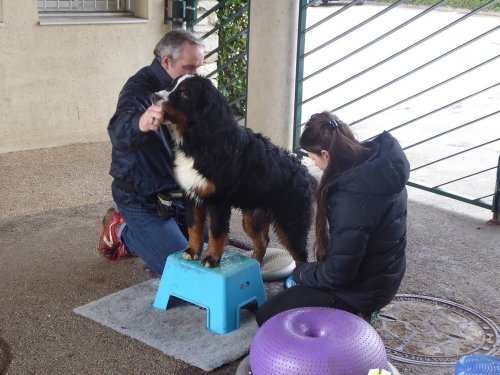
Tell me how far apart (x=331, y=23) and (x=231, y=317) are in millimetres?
13114

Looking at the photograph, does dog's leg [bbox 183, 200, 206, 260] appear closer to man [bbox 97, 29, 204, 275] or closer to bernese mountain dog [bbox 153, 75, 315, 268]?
bernese mountain dog [bbox 153, 75, 315, 268]

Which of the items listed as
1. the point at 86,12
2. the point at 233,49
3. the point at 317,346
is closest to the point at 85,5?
the point at 86,12

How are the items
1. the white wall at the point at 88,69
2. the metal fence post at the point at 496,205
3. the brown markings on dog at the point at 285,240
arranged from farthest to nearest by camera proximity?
the white wall at the point at 88,69
the metal fence post at the point at 496,205
the brown markings on dog at the point at 285,240

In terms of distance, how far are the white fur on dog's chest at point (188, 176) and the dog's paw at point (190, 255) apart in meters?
0.34

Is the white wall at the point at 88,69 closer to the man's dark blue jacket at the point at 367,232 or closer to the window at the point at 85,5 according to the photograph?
the window at the point at 85,5

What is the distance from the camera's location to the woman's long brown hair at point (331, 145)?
3.15 m

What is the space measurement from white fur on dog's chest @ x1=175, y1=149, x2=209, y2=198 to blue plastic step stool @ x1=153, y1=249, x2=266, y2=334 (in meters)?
0.40

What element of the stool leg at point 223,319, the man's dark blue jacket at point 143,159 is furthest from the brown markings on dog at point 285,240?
the man's dark blue jacket at point 143,159

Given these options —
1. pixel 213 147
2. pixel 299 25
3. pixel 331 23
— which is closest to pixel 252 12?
pixel 299 25

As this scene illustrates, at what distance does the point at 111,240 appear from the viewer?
4344 mm

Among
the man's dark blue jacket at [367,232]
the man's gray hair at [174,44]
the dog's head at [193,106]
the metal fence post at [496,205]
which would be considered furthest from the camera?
the metal fence post at [496,205]

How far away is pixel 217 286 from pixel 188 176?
568 millimetres

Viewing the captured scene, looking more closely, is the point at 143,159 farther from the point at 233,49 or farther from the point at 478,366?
the point at 233,49

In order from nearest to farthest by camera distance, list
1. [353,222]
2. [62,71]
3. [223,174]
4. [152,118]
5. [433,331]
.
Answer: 1. [353,222]
2. [152,118]
3. [223,174]
4. [433,331]
5. [62,71]
